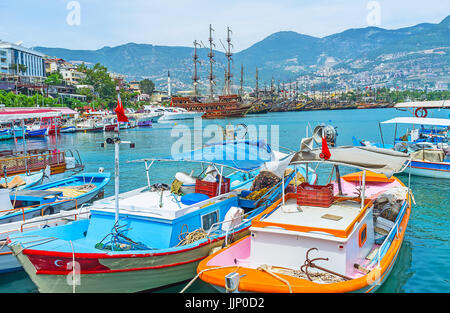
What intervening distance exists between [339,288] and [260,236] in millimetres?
2009

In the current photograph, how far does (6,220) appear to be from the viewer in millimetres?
11555

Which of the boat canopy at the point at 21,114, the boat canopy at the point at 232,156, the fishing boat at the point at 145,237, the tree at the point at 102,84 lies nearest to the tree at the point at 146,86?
the tree at the point at 102,84

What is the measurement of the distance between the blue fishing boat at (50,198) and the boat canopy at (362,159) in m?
8.84

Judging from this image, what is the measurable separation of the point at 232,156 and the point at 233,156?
39 millimetres

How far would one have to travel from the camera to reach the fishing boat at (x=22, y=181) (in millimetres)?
15106

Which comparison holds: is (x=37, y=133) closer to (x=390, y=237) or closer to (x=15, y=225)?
(x=15, y=225)

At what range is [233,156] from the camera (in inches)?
440

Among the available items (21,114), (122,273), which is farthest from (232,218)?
(21,114)

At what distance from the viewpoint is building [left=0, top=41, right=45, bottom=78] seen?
9600 centimetres

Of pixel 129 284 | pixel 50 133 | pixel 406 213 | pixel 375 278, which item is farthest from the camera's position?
pixel 50 133

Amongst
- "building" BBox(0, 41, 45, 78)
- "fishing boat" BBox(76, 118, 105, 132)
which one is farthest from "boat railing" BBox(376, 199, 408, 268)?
"building" BBox(0, 41, 45, 78)
